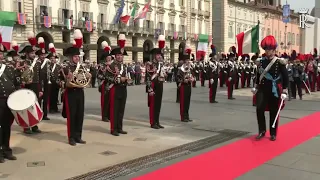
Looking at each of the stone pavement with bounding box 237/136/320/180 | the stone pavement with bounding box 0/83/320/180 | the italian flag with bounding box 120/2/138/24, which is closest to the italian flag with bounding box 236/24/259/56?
the stone pavement with bounding box 0/83/320/180

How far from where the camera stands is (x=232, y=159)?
6.80 metres

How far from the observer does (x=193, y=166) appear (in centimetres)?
638

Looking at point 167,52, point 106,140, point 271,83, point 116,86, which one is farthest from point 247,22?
point 106,140

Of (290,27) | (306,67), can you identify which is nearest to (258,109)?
(306,67)

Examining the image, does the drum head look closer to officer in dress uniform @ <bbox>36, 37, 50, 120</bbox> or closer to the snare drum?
the snare drum

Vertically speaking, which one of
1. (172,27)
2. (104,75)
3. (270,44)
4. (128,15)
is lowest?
(104,75)

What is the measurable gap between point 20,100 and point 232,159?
3.74 meters

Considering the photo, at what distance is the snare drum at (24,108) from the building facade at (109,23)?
2169 cm

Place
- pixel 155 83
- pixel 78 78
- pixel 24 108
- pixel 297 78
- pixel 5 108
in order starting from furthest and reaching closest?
pixel 297 78
pixel 155 83
pixel 78 78
pixel 5 108
pixel 24 108

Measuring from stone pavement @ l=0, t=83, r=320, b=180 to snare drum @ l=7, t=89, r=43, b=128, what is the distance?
0.66m

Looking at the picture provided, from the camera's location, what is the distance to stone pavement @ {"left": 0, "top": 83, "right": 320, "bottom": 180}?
6215 mm

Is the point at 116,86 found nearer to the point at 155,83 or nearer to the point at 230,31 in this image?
the point at 155,83

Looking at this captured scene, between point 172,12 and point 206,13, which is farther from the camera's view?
point 206,13

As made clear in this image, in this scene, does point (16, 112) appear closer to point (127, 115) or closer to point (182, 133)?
point (182, 133)
